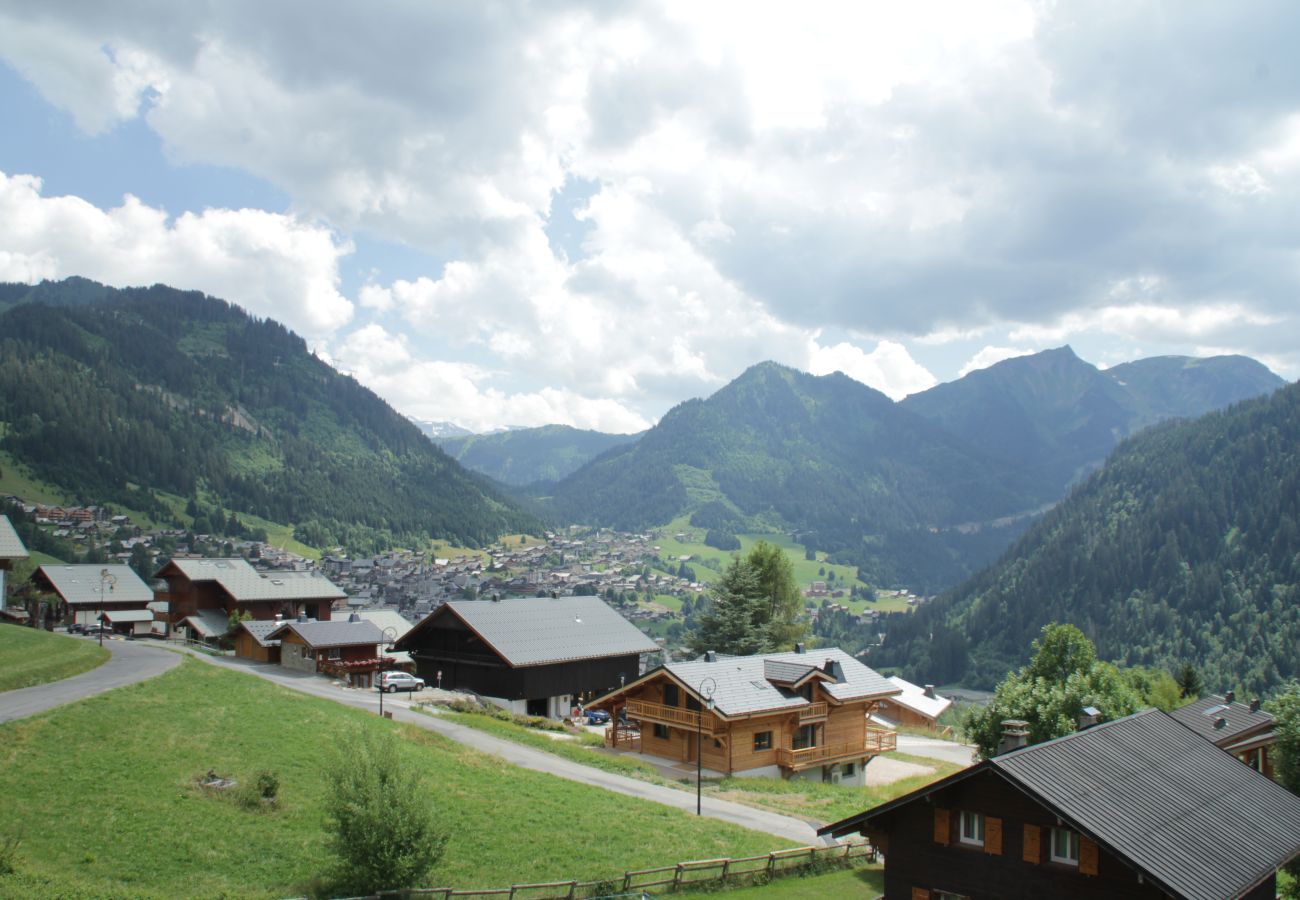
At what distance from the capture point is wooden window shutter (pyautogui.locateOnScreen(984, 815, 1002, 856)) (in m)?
22.9

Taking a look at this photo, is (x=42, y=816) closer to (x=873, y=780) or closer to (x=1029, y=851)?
(x=1029, y=851)

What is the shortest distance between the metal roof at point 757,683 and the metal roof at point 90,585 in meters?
66.0

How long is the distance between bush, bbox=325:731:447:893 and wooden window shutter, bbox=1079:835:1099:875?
1620 centimetres

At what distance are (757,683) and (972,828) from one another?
91.5ft

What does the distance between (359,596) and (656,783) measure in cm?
16996

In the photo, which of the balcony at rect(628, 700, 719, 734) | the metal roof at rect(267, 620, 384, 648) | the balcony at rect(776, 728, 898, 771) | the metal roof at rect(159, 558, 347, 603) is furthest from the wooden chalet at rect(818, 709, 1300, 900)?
the metal roof at rect(159, 558, 347, 603)

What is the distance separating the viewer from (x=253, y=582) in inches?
3428

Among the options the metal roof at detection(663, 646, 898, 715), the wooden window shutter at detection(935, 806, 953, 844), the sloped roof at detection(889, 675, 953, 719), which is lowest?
the sloped roof at detection(889, 675, 953, 719)

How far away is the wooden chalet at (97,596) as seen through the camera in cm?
8925

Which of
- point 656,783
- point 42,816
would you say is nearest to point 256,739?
point 42,816

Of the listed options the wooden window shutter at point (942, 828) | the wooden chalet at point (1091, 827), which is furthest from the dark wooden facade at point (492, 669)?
the wooden window shutter at point (942, 828)

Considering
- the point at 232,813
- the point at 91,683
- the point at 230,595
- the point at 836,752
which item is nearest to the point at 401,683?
the point at 91,683

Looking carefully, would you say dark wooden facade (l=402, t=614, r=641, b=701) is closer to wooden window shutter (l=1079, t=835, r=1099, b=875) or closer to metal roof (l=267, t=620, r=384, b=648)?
metal roof (l=267, t=620, r=384, b=648)

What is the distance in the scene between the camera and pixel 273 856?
25.9 meters
